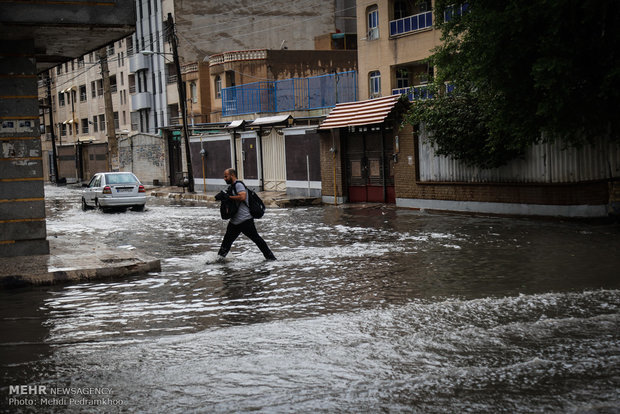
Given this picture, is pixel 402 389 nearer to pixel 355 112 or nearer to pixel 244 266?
pixel 244 266

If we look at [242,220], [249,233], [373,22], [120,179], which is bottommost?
[249,233]

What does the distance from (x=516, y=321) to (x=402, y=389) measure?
258 centimetres

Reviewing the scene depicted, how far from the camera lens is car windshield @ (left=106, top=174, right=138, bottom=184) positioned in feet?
97.2

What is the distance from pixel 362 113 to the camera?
25.2 m

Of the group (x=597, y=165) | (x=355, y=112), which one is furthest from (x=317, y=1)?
(x=597, y=165)

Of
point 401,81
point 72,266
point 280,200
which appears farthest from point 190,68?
point 72,266

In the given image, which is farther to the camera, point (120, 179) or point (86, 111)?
point (86, 111)

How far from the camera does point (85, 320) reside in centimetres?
895

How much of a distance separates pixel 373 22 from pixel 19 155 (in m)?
25.9

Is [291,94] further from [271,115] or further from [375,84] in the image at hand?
[375,84]

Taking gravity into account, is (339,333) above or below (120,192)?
below

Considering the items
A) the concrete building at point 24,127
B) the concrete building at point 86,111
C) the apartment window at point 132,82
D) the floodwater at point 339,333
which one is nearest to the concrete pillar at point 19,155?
the concrete building at point 24,127

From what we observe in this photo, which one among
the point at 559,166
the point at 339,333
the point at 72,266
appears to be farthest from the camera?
Answer: the point at 559,166

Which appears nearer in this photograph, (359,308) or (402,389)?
(402,389)
